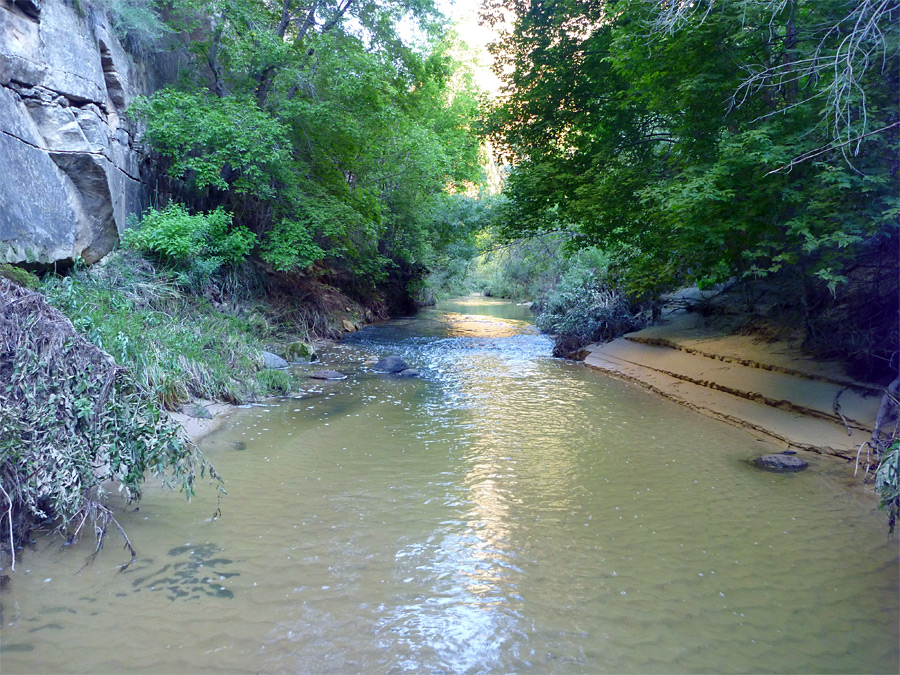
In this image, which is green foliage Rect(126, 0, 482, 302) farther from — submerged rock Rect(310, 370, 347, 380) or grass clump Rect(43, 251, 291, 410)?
submerged rock Rect(310, 370, 347, 380)

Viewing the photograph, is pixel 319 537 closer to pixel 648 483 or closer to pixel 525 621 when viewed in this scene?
pixel 525 621

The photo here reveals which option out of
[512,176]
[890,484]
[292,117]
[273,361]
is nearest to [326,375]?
[273,361]

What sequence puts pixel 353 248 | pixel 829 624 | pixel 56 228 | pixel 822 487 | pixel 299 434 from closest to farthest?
pixel 829 624
pixel 822 487
pixel 299 434
pixel 56 228
pixel 353 248

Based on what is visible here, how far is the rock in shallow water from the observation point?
222 inches

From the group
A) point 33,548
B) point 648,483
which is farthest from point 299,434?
point 648,483

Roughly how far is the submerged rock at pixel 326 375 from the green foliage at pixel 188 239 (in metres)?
2.96

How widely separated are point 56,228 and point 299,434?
14.6 feet

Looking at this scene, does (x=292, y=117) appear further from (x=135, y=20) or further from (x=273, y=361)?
(x=273, y=361)

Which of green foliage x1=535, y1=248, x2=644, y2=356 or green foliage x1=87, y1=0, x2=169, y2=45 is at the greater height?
green foliage x1=87, y1=0, x2=169, y2=45

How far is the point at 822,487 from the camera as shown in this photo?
5.18m

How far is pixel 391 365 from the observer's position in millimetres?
11328

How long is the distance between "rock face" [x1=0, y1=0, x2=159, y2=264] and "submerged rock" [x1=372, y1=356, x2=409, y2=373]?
17.1 ft

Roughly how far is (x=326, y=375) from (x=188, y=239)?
3.39m

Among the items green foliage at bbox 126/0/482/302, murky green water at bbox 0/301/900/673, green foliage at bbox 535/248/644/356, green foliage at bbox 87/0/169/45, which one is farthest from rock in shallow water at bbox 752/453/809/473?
green foliage at bbox 87/0/169/45
